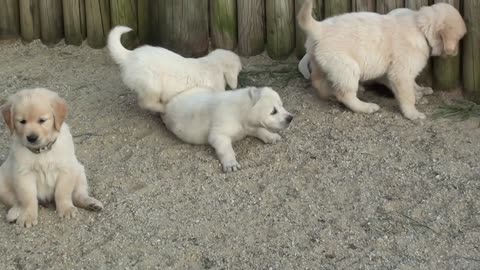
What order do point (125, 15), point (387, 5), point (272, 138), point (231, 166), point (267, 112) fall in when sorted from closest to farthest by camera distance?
point (231, 166) → point (267, 112) → point (272, 138) → point (387, 5) → point (125, 15)

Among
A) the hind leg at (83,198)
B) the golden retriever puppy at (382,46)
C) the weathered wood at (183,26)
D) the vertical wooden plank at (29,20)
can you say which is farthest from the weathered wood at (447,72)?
the vertical wooden plank at (29,20)

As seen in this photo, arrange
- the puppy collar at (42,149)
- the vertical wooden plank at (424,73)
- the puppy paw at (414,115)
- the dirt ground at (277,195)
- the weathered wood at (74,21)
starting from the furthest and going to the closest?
the weathered wood at (74,21)
the vertical wooden plank at (424,73)
the puppy paw at (414,115)
the puppy collar at (42,149)
the dirt ground at (277,195)

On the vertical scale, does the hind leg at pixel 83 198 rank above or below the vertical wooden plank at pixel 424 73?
below

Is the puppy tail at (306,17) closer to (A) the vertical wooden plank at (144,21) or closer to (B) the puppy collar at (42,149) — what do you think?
(A) the vertical wooden plank at (144,21)

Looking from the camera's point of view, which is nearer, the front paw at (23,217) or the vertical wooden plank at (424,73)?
the front paw at (23,217)

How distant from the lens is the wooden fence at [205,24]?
642cm

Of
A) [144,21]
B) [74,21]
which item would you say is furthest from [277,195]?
[74,21]

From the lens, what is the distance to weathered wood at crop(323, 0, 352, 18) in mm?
6707

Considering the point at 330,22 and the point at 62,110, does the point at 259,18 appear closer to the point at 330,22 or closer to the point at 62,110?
the point at 330,22

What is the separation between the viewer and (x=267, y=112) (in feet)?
18.8

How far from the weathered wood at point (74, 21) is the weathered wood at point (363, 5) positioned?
2410 mm

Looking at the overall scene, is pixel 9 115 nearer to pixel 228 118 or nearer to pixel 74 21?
pixel 228 118

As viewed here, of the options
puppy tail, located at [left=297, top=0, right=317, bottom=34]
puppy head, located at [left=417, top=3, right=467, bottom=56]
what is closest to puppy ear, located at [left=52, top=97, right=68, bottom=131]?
puppy tail, located at [left=297, top=0, right=317, bottom=34]

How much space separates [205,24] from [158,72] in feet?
3.44
